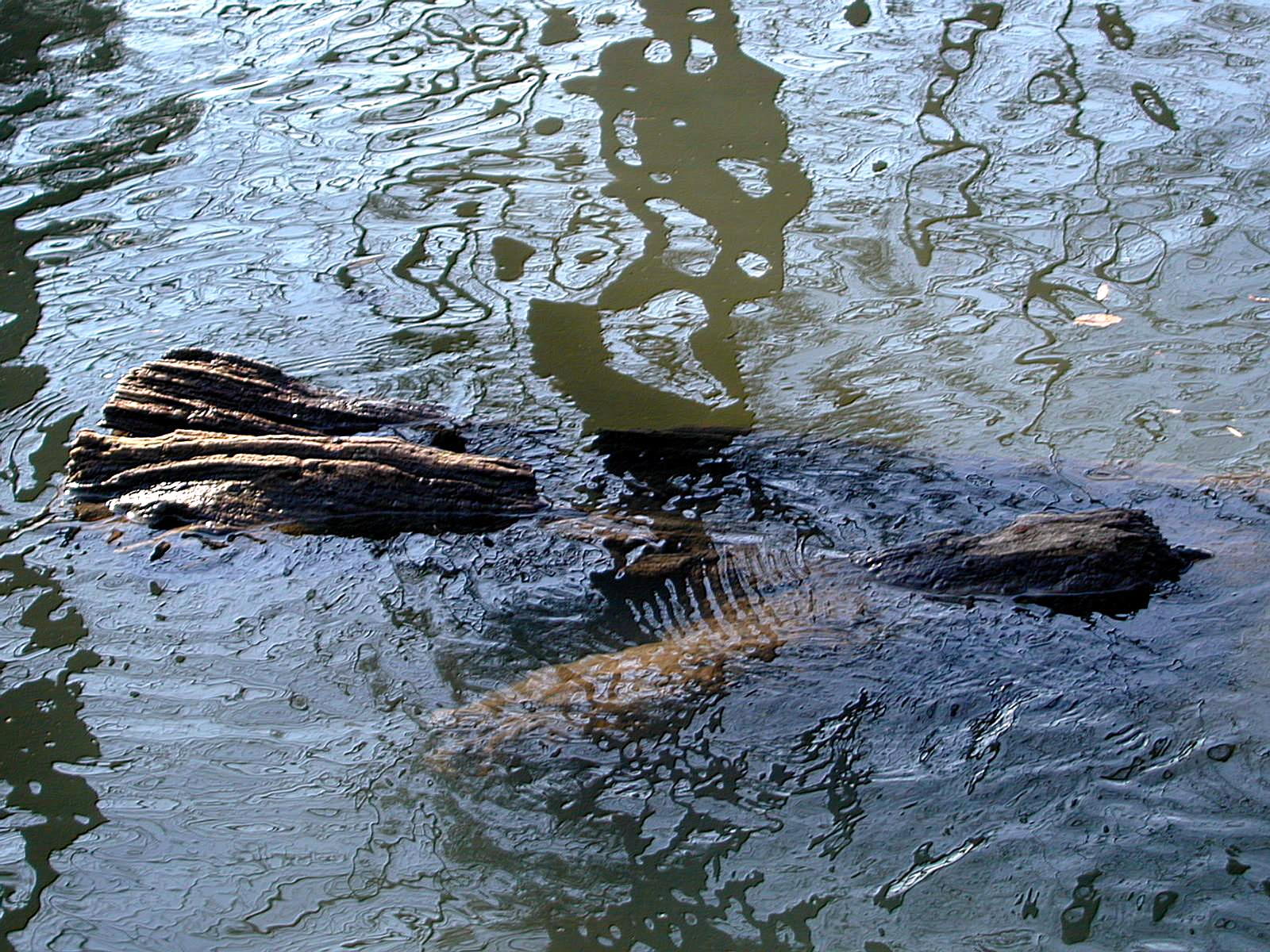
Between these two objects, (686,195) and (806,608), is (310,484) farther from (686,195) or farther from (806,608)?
(686,195)

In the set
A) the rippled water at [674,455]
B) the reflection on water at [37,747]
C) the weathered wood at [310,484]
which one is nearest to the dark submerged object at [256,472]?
the weathered wood at [310,484]

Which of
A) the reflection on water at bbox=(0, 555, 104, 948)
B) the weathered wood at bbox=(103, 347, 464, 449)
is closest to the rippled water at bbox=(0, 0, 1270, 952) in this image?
the reflection on water at bbox=(0, 555, 104, 948)

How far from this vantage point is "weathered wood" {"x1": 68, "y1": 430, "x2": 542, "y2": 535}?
3.86 m

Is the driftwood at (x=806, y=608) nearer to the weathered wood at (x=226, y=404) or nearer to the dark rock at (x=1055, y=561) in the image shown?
the dark rock at (x=1055, y=561)

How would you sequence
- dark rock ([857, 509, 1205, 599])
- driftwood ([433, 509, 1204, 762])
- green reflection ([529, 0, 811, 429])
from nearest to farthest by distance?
driftwood ([433, 509, 1204, 762])
dark rock ([857, 509, 1205, 599])
green reflection ([529, 0, 811, 429])

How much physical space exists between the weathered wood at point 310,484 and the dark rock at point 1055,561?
4.38 feet

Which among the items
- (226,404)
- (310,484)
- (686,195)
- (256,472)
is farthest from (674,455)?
(686,195)

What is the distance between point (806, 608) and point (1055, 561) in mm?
748

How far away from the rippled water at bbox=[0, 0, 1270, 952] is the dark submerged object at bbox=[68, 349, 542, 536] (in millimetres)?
108

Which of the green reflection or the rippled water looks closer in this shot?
the rippled water

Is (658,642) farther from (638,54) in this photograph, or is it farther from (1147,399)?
(638,54)

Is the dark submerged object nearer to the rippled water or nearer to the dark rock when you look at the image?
the rippled water

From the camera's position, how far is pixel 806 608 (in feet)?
11.5

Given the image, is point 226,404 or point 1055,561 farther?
point 226,404
